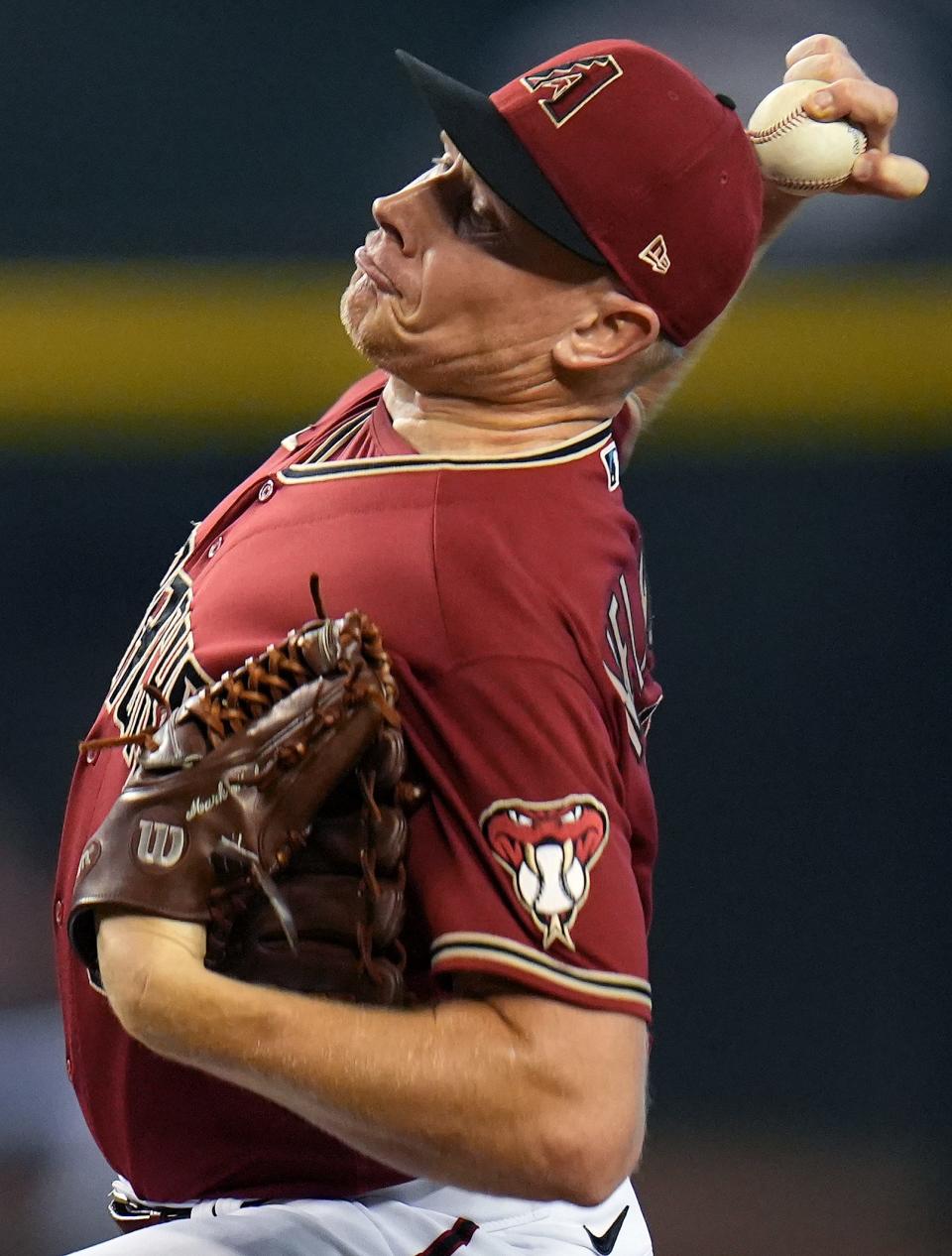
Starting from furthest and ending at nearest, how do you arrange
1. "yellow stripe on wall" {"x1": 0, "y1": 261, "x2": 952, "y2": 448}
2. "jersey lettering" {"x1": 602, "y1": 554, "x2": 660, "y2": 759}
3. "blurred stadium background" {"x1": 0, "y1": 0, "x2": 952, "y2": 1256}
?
"yellow stripe on wall" {"x1": 0, "y1": 261, "x2": 952, "y2": 448} → "blurred stadium background" {"x1": 0, "y1": 0, "x2": 952, "y2": 1256} → "jersey lettering" {"x1": 602, "y1": 554, "x2": 660, "y2": 759}

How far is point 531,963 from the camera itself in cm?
112

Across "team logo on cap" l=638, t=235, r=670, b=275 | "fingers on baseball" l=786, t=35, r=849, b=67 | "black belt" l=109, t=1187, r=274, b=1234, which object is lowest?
"black belt" l=109, t=1187, r=274, b=1234

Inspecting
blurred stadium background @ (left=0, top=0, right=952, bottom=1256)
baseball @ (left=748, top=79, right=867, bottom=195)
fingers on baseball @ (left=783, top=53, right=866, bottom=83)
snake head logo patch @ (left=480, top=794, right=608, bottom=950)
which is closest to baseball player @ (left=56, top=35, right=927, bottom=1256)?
snake head logo patch @ (left=480, top=794, right=608, bottom=950)

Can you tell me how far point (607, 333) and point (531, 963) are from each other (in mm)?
510

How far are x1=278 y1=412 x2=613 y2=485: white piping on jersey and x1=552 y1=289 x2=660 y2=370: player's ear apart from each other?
0.06 meters

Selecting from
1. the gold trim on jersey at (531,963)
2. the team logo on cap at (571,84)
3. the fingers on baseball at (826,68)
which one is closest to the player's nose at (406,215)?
the team logo on cap at (571,84)

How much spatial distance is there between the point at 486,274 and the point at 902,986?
174cm

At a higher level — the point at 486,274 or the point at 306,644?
the point at 486,274

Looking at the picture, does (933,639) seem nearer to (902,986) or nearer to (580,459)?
(902,986)

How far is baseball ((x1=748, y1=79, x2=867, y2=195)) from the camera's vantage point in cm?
154

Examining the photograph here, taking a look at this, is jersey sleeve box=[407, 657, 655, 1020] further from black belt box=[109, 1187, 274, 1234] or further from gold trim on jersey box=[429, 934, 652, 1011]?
black belt box=[109, 1187, 274, 1234]

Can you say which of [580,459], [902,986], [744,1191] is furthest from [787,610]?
[580,459]

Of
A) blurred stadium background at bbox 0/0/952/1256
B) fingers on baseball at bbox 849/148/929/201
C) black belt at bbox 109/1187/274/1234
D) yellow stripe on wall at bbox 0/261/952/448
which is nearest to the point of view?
black belt at bbox 109/1187/274/1234

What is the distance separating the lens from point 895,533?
2760 millimetres
